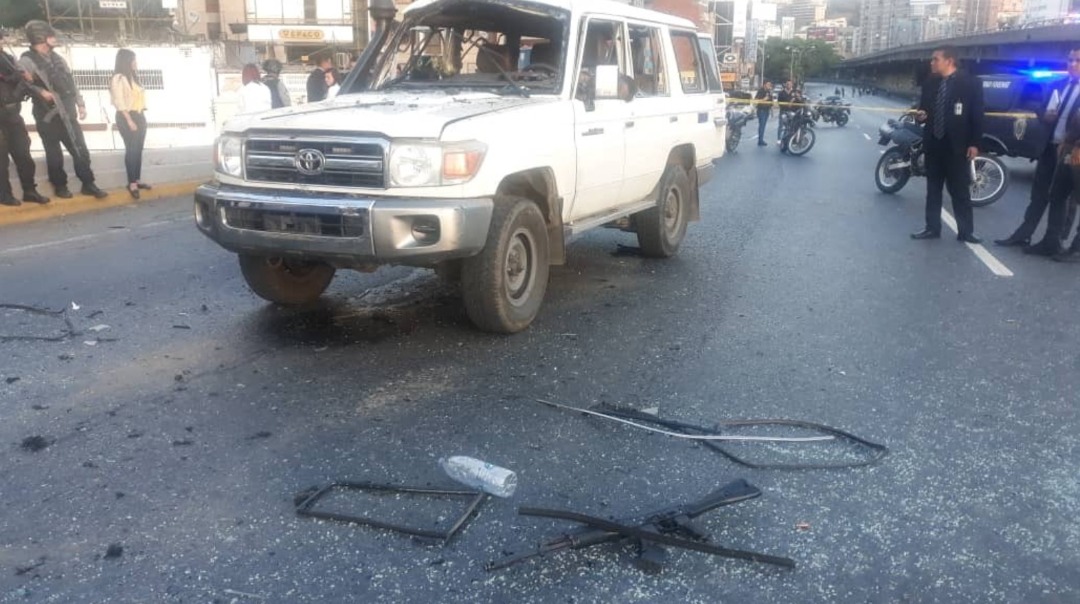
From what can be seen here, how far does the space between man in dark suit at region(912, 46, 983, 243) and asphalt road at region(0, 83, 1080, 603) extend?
1619 mm

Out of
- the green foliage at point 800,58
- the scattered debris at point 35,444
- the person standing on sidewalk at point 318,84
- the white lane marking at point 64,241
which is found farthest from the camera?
A: the green foliage at point 800,58

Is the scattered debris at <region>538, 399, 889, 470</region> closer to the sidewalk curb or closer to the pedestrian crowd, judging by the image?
the pedestrian crowd

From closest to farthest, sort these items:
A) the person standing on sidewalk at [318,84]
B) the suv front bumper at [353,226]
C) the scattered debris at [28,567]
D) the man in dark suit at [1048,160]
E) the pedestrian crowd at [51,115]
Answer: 1. the scattered debris at [28,567]
2. the suv front bumper at [353,226]
3. the man in dark suit at [1048,160]
4. the pedestrian crowd at [51,115]
5. the person standing on sidewalk at [318,84]

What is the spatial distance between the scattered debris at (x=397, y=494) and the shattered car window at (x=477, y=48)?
11.4ft

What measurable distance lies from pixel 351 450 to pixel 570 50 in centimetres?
351

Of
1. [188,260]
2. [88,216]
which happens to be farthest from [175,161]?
[188,260]

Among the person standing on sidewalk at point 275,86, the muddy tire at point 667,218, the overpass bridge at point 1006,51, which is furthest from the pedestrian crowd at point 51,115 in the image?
the overpass bridge at point 1006,51

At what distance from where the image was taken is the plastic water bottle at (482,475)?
389cm

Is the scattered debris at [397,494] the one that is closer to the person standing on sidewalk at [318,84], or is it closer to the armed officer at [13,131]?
the armed officer at [13,131]

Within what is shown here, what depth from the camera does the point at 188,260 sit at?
8.33 metres

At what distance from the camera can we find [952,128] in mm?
9438

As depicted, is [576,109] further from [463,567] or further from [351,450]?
[463,567]

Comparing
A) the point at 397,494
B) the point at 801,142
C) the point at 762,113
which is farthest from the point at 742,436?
the point at 762,113

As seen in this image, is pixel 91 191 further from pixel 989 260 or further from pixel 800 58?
pixel 800 58
